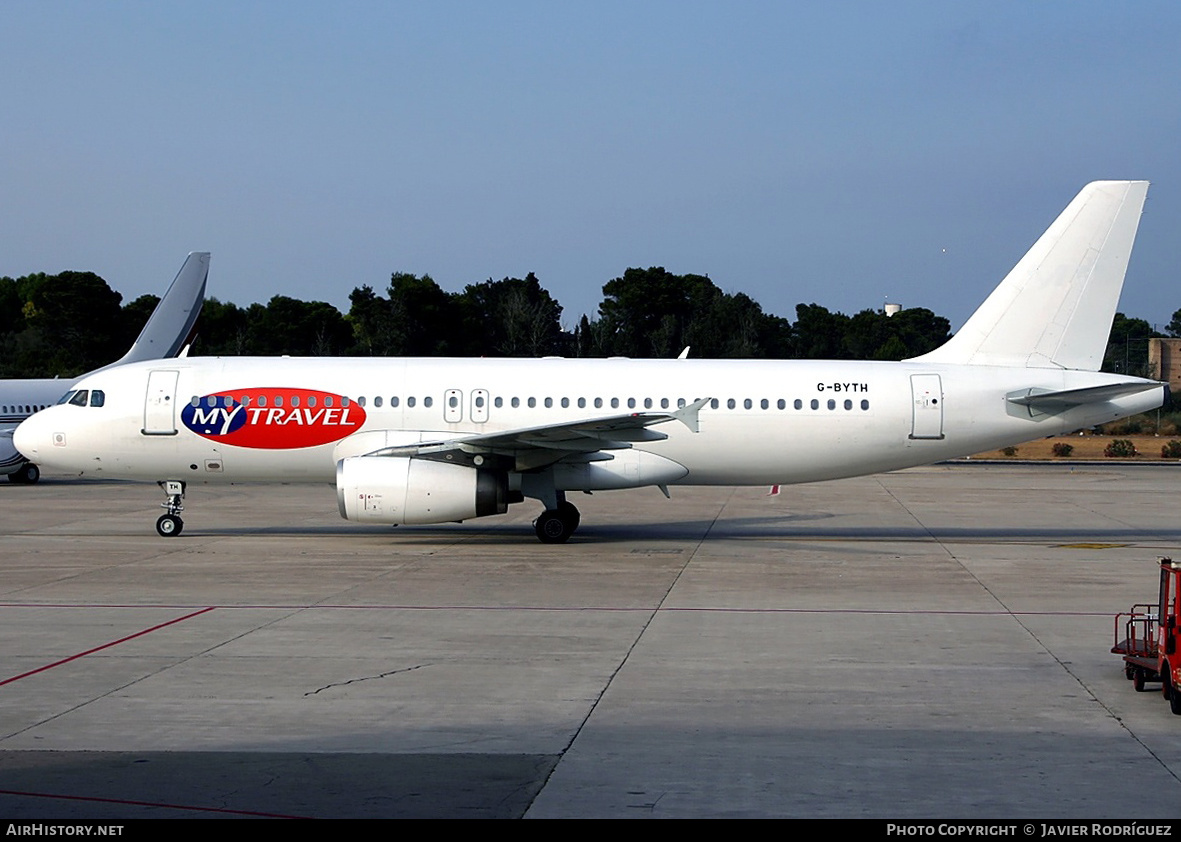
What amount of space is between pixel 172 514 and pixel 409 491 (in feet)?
18.0

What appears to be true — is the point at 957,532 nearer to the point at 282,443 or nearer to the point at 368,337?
the point at 282,443

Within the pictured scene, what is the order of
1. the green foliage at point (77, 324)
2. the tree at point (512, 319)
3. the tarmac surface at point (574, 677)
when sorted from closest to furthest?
the tarmac surface at point (574, 677)
the tree at point (512, 319)
the green foliage at point (77, 324)

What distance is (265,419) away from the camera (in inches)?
866

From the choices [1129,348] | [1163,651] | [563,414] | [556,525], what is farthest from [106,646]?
[1129,348]

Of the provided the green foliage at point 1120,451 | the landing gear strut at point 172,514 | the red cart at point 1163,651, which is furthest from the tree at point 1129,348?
the red cart at point 1163,651

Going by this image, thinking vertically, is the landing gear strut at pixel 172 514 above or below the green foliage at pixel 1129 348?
below

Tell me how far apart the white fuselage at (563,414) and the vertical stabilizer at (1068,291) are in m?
0.45

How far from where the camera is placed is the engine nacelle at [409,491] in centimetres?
2000

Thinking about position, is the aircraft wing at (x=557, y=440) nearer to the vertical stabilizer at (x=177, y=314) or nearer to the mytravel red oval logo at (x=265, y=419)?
the mytravel red oval logo at (x=265, y=419)

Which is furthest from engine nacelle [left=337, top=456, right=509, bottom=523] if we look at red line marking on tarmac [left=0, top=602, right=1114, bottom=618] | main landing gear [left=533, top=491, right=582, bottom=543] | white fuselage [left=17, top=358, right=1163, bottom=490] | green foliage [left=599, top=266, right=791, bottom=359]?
green foliage [left=599, top=266, right=791, bottom=359]

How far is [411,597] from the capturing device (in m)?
16.0

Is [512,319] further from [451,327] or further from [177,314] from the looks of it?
[177,314]

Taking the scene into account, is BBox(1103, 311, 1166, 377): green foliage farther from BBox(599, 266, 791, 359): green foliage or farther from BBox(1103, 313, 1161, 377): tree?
BBox(599, 266, 791, 359): green foliage

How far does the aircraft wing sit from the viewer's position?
1980 centimetres
